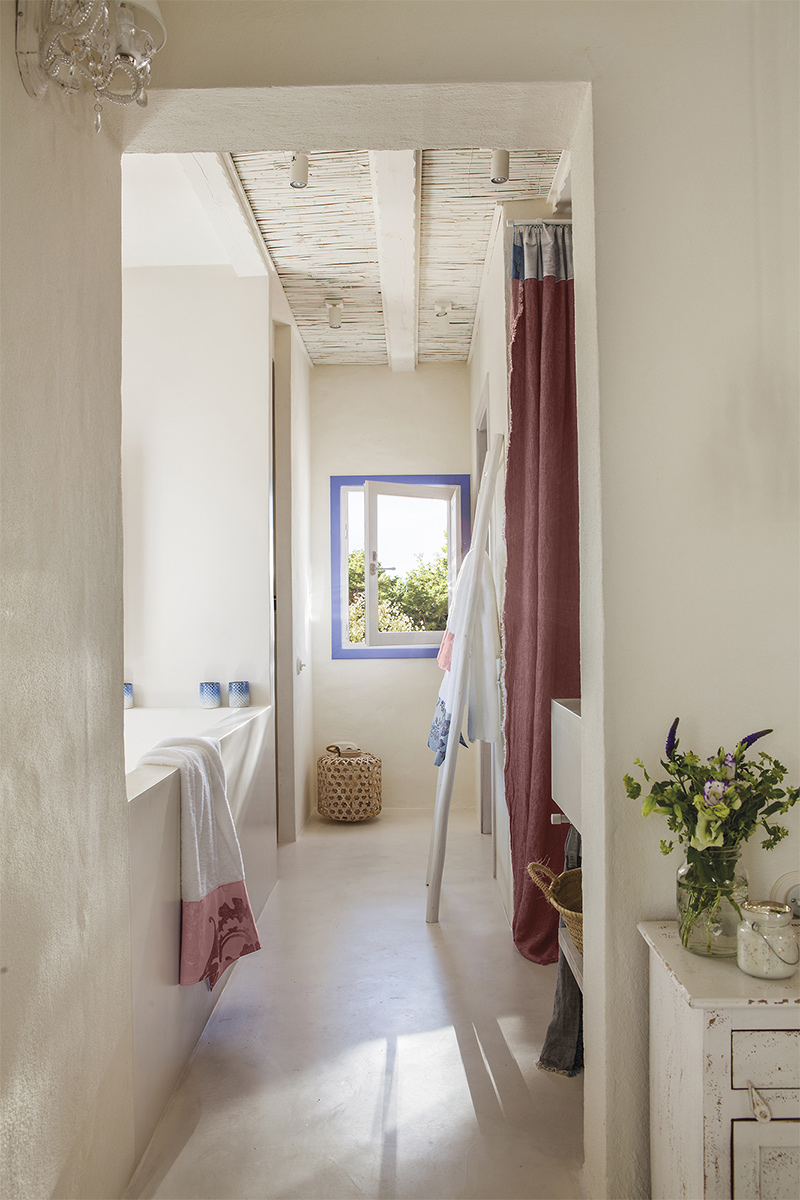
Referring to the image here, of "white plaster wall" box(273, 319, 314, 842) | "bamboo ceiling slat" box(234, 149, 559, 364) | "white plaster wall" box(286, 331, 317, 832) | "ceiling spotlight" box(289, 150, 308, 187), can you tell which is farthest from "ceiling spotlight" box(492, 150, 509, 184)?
"white plaster wall" box(286, 331, 317, 832)

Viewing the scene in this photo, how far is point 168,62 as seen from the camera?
5.01 ft

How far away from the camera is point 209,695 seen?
3.42 metres

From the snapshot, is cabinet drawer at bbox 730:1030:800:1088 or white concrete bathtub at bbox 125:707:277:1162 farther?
white concrete bathtub at bbox 125:707:277:1162

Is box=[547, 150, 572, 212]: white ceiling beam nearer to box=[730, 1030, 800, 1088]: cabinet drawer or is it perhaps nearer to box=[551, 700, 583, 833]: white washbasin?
box=[551, 700, 583, 833]: white washbasin

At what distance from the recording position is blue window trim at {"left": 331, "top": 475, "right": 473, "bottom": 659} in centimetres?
492

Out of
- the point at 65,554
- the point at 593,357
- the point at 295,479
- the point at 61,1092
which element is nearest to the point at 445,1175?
the point at 61,1092

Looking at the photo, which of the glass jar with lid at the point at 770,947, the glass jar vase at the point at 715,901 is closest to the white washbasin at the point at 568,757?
the glass jar vase at the point at 715,901

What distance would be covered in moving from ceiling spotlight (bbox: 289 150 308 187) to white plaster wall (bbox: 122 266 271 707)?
0.98 metres

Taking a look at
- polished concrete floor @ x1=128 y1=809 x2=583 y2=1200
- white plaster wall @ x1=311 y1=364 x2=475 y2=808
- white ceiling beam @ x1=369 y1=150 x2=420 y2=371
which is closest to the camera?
polished concrete floor @ x1=128 y1=809 x2=583 y2=1200

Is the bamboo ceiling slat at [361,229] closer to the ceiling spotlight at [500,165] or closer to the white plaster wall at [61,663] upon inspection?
the ceiling spotlight at [500,165]

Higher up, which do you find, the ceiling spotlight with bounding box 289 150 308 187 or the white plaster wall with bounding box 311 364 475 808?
the ceiling spotlight with bounding box 289 150 308 187

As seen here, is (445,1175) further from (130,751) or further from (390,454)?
(390,454)

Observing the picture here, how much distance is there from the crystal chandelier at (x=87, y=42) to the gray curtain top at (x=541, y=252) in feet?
4.85

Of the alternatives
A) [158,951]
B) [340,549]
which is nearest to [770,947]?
[158,951]
